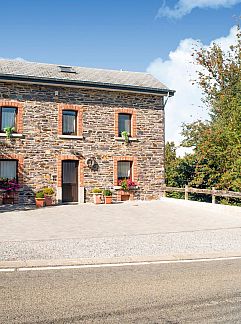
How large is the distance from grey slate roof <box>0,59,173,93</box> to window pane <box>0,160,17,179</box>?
4.38 metres

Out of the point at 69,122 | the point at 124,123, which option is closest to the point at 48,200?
the point at 69,122

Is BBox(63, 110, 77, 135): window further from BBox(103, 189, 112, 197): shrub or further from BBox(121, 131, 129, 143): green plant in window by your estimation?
BBox(103, 189, 112, 197): shrub

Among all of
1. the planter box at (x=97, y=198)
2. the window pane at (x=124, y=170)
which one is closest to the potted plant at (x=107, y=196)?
the planter box at (x=97, y=198)

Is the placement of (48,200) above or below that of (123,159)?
below

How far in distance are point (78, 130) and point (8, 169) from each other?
424 cm

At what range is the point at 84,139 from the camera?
19.9m

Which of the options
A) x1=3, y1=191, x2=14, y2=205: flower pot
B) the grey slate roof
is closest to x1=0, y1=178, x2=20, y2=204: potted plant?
x1=3, y1=191, x2=14, y2=205: flower pot

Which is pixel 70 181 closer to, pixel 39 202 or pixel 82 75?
pixel 39 202

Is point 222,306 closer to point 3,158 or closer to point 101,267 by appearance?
point 101,267

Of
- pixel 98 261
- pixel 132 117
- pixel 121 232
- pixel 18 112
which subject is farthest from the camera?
pixel 132 117

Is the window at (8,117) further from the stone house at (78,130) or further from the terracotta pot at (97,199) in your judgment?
the terracotta pot at (97,199)

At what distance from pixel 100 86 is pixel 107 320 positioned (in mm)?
16894

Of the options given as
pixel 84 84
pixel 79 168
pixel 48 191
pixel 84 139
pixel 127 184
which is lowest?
pixel 48 191

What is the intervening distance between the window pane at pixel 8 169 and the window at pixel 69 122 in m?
3.25
